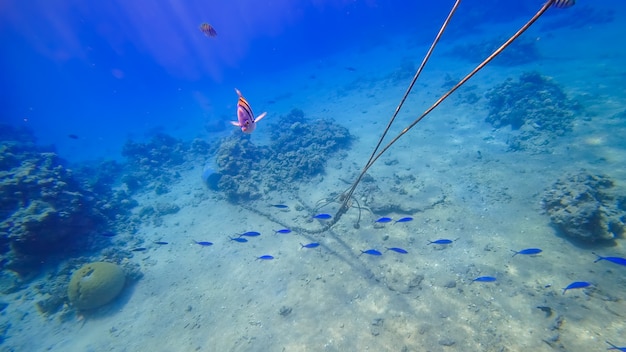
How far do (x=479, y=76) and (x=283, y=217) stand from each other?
897 inches

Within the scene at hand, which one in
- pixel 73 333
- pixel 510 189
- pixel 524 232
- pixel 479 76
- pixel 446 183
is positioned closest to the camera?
pixel 524 232

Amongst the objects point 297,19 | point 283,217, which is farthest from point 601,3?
point 297,19

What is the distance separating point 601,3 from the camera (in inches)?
1475

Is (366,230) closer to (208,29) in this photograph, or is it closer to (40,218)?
(208,29)

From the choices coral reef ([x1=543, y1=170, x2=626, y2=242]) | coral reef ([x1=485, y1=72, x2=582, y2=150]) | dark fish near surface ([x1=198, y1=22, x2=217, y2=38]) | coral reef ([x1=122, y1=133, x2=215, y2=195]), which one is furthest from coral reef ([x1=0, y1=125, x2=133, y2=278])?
coral reef ([x1=485, y1=72, x2=582, y2=150])

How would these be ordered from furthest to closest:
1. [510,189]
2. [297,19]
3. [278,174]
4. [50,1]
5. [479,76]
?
[297,19] < [50,1] < [479,76] < [278,174] < [510,189]

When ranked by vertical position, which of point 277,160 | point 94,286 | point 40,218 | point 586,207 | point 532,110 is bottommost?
point 94,286

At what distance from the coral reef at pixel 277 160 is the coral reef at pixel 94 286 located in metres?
5.37

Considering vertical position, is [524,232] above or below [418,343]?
above

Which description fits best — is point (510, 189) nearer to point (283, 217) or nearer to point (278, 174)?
point (283, 217)

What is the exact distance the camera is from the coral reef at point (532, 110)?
11.9 meters

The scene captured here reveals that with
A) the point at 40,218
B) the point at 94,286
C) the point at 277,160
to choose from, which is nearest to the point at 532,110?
the point at 277,160

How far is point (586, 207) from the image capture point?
270 inches

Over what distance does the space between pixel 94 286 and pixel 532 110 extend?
2117 cm
